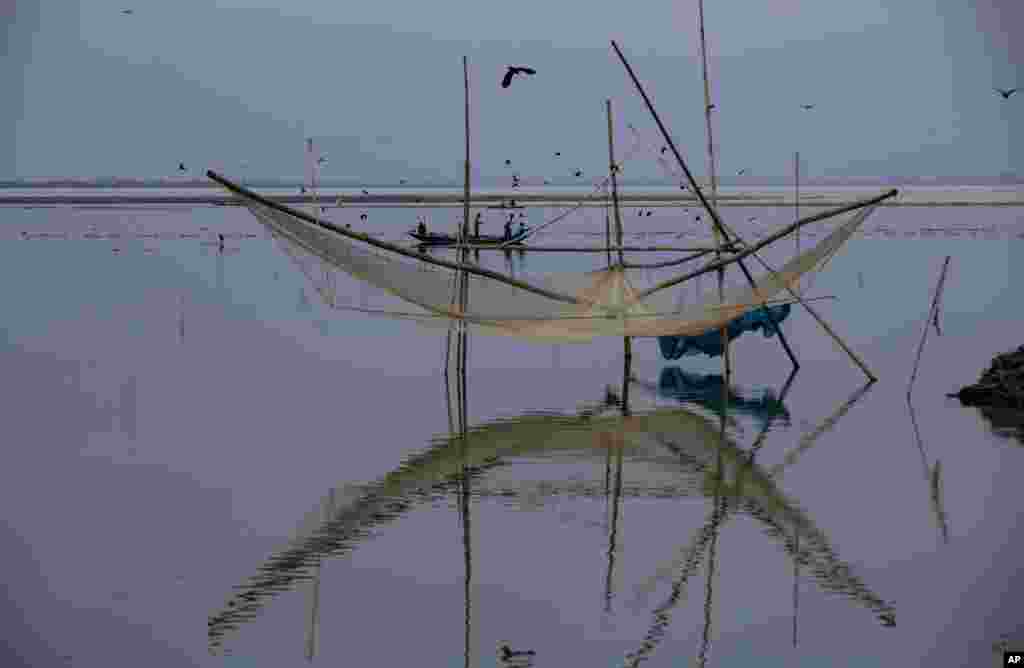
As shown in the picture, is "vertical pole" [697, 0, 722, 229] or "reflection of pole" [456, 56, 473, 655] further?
"vertical pole" [697, 0, 722, 229]

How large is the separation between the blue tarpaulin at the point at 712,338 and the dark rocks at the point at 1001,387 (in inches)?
81.5

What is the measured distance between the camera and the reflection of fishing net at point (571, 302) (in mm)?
10766

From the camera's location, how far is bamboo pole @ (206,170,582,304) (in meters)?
9.32

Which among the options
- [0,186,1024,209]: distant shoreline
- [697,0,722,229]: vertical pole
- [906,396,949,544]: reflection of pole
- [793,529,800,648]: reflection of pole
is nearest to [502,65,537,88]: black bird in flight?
[697,0,722,229]: vertical pole

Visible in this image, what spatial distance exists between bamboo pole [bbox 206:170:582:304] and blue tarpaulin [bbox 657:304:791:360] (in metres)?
2.20

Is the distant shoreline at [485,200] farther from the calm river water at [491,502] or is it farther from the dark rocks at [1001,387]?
the dark rocks at [1001,387]

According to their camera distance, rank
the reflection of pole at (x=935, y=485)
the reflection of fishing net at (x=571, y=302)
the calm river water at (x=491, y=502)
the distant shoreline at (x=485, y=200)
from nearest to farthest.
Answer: the calm river water at (x=491, y=502) → the reflection of pole at (x=935, y=485) → the reflection of fishing net at (x=571, y=302) → the distant shoreline at (x=485, y=200)

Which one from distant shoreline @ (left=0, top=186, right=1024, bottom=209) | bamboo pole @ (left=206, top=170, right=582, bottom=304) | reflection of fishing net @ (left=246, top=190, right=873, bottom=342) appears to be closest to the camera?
bamboo pole @ (left=206, top=170, right=582, bottom=304)

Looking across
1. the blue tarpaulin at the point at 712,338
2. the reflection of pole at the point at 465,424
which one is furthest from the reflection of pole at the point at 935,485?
the blue tarpaulin at the point at 712,338

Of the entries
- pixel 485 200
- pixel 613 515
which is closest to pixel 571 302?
pixel 613 515

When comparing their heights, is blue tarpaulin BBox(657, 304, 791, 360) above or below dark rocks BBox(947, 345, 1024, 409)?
above

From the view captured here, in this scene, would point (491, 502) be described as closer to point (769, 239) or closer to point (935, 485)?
point (935, 485)

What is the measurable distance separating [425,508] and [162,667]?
2.48 meters

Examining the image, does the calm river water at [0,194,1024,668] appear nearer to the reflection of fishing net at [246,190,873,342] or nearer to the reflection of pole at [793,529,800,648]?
the reflection of pole at [793,529,800,648]
